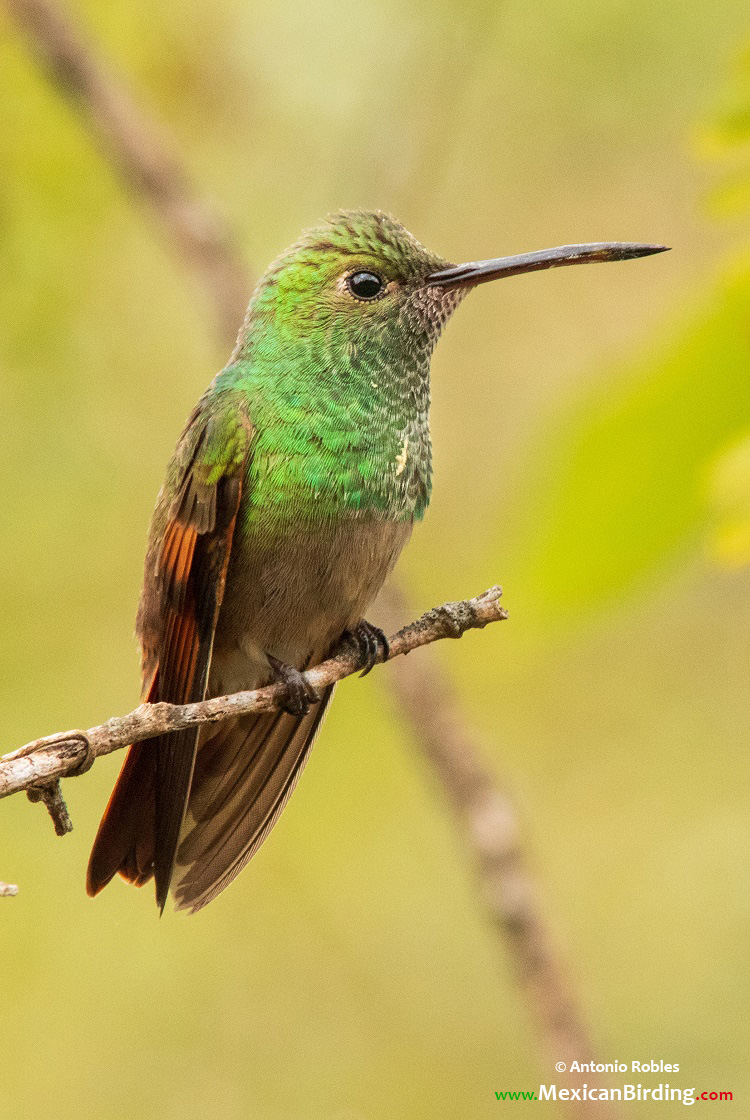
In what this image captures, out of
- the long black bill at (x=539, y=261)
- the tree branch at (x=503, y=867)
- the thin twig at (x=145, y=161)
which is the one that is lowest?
the tree branch at (x=503, y=867)

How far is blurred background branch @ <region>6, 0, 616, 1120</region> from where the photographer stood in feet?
13.7

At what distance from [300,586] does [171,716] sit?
104cm

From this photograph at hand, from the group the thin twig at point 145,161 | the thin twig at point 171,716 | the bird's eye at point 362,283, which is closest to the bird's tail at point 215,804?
the thin twig at point 171,716

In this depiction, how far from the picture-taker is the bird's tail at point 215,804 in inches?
133

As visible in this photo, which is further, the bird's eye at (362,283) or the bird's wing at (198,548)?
the bird's eye at (362,283)

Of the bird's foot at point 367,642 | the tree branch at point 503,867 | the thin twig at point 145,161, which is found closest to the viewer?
the bird's foot at point 367,642

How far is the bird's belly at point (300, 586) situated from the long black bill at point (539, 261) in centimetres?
83

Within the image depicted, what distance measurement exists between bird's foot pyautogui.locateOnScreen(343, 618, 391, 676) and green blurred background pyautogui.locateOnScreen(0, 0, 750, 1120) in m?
0.83

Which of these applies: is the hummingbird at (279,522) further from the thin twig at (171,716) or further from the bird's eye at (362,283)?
the thin twig at (171,716)

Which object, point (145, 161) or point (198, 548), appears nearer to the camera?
point (198, 548)

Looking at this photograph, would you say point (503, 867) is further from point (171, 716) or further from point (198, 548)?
point (171, 716)

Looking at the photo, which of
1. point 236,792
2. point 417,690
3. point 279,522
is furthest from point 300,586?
point 417,690

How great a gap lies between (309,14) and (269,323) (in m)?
2.53

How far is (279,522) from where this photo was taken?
352 centimetres
